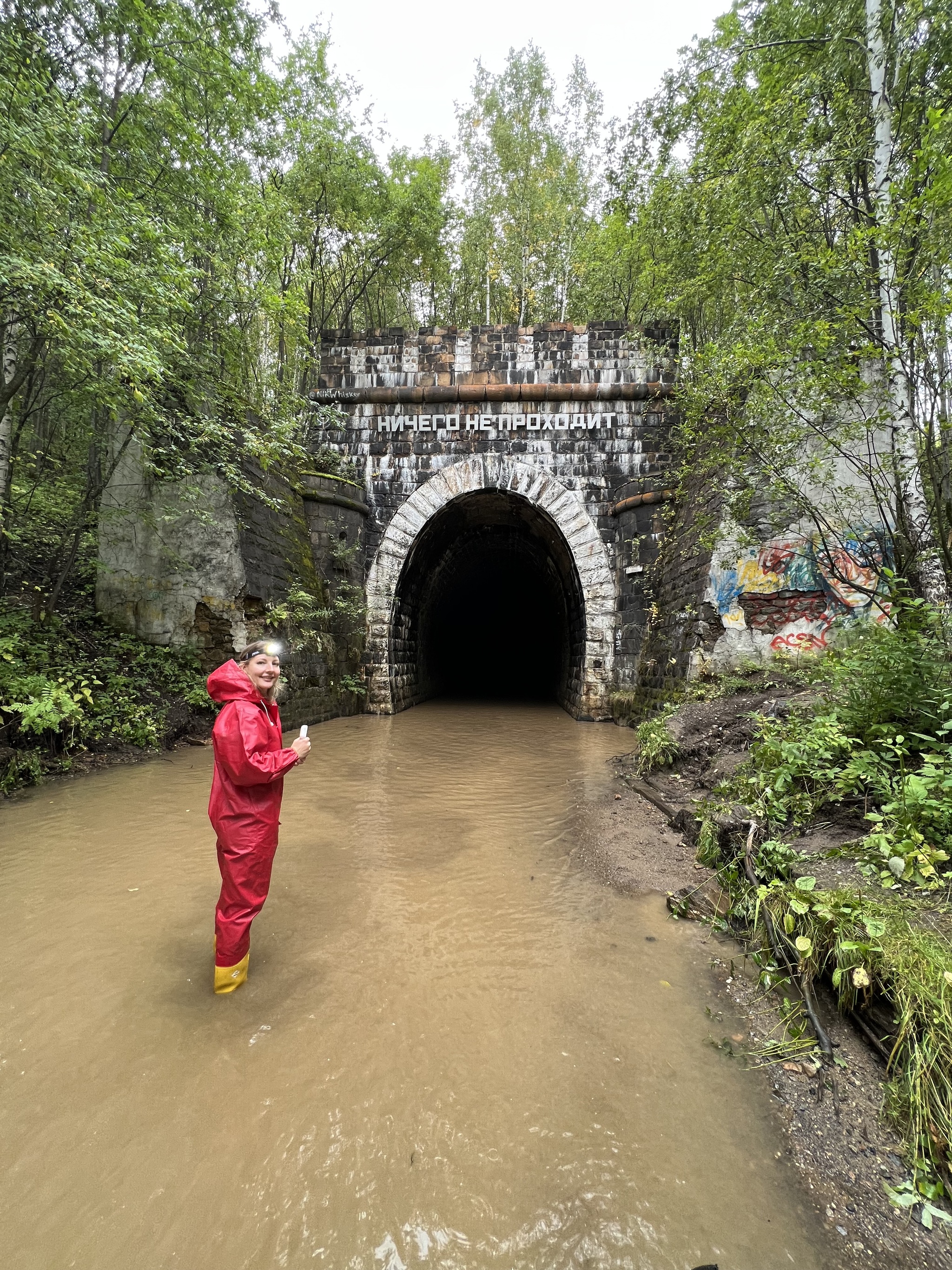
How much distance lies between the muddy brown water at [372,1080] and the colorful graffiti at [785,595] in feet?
15.1

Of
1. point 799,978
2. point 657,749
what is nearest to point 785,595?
point 657,749

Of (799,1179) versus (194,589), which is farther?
(194,589)

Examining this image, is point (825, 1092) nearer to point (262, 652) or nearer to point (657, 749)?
point (262, 652)

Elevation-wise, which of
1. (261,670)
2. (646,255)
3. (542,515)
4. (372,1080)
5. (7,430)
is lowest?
(372,1080)

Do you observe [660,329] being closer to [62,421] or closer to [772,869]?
[772,869]

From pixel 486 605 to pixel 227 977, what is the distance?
1961 cm

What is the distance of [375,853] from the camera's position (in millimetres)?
4113

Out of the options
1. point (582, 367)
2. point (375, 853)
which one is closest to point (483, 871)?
point (375, 853)

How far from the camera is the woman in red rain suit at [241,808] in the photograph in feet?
7.76

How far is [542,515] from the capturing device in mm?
10812

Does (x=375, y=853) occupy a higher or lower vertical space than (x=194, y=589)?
lower

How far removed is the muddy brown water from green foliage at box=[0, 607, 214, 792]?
186cm

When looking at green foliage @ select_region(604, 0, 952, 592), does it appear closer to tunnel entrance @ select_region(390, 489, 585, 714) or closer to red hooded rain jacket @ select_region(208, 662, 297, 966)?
red hooded rain jacket @ select_region(208, 662, 297, 966)

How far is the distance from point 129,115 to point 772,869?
11395mm
